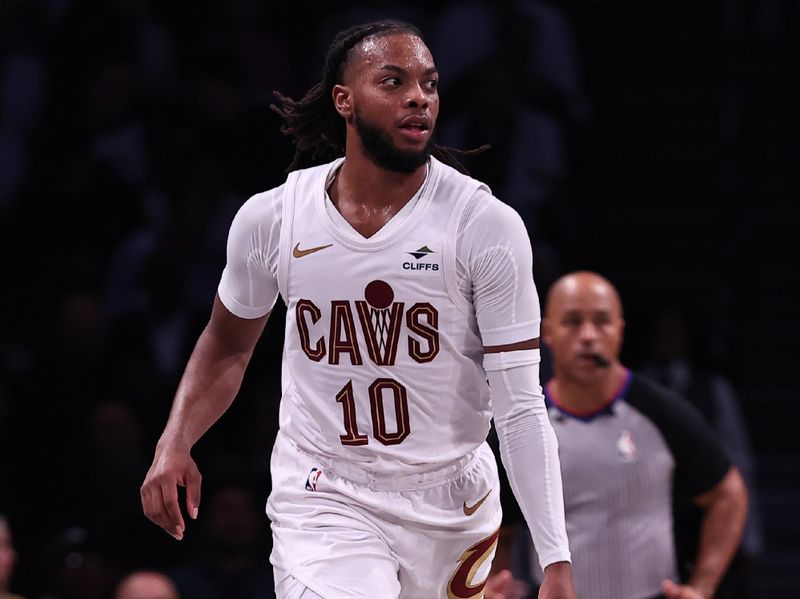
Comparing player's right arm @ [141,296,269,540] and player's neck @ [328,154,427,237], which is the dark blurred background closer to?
player's right arm @ [141,296,269,540]

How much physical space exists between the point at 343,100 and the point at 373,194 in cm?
25

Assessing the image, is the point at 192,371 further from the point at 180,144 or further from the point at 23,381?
the point at 180,144

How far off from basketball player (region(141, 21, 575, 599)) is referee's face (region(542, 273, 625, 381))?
1392mm

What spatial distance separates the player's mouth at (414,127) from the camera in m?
3.51

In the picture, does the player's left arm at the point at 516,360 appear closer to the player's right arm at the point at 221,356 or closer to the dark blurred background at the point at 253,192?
the player's right arm at the point at 221,356

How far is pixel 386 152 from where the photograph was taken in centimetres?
356

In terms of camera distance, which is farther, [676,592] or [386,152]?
[676,592]

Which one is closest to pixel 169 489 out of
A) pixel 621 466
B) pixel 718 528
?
pixel 621 466

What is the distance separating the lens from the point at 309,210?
12.0 ft

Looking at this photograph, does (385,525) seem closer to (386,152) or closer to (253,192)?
(386,152)

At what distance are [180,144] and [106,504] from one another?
228cm

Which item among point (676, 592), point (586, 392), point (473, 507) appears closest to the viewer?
point (473, 507)

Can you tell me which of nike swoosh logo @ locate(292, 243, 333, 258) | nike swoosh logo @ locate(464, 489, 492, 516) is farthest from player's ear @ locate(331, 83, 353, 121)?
nike swoosh logo @ locate(464, 489, 492, 516)

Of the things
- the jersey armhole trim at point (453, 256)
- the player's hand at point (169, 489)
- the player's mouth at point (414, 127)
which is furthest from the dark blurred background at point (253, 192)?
the player's mouth at point (414, 127)
